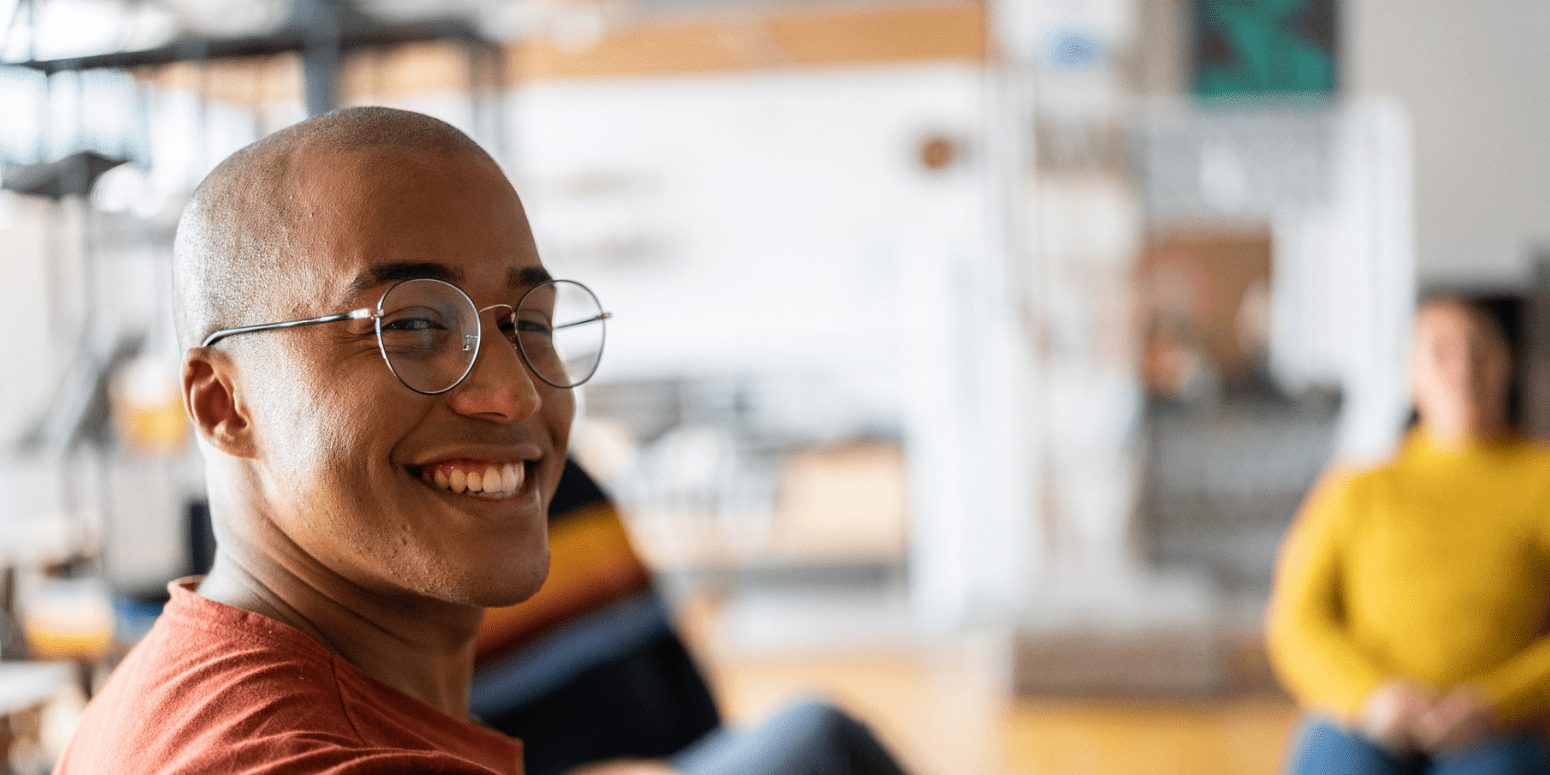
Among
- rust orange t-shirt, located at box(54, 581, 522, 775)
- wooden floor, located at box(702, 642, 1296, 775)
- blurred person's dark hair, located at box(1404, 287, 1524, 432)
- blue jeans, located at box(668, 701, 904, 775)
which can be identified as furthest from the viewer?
wooden floor, located at box(702, 642, 1296, 775)

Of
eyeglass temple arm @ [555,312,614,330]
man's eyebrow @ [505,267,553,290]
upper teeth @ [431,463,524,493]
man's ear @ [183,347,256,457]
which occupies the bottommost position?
upper teeth @ [431,463,524,493]

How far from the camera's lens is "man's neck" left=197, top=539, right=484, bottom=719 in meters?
0.81

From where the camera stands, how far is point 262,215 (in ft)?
2.54

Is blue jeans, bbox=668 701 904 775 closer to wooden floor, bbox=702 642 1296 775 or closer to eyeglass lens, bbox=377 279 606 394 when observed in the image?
eyeglass lens, bbox=377 279 606 394

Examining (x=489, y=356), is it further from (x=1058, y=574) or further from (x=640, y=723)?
(x=1058, y=574)

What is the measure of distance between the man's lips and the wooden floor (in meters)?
2.62

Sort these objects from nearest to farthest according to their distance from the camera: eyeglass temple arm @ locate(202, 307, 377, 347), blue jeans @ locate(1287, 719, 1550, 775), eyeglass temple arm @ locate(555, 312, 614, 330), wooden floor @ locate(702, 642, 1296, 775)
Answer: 1. eyeglass temple arm @ locate(202, 307, 377, 347)
2. eyeglass temple arm @ locate(555, 312, 614, 330)
3. blue jeans @ locate(1287, 719, 1550, 775)
4. wooden floor @ locate(702, 642, 1296, 775)

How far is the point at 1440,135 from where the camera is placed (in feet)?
17.8

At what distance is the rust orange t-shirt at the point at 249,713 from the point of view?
64 cm

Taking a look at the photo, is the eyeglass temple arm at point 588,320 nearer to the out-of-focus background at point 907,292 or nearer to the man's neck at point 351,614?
the man's neck at point 351,614

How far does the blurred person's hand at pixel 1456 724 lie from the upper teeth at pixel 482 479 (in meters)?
1.75

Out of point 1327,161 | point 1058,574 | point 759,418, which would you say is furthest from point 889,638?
point 1327,161

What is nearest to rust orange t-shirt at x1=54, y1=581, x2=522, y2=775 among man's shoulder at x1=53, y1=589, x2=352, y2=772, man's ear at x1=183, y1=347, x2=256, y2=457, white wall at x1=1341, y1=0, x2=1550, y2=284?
man's shoulder at x1=53, y1=589, x2=352, y2=772

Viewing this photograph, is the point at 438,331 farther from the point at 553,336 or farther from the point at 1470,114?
the point at 1470,114
